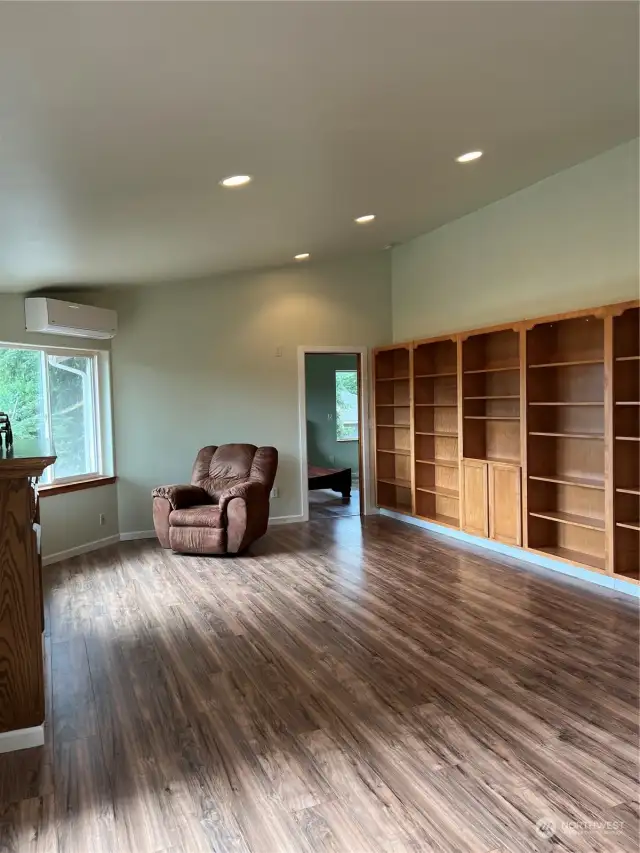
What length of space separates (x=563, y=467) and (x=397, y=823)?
144 inches

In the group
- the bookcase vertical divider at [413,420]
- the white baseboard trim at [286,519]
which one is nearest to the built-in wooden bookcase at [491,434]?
the bookcase vertical divider at [413,420]

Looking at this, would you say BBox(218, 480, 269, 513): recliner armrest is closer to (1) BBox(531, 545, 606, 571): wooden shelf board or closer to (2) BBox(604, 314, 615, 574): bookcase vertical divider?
(1) BBox(531, 545, 606, 571): wooden shelf board

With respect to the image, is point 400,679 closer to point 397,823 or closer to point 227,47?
point 397,823

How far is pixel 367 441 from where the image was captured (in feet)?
24.6

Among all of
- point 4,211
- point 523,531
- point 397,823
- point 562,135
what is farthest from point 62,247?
point 523,531

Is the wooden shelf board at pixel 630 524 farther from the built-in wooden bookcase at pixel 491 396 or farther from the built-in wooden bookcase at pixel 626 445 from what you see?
the built-in wooden bookcase at pixel 491 396

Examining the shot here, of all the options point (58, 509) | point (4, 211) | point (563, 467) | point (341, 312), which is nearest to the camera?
point (4, 211)

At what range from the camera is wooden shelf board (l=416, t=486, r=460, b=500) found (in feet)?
20.3

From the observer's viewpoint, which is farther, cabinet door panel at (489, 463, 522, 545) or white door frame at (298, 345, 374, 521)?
white door frame at (298, 345, 374, 521)

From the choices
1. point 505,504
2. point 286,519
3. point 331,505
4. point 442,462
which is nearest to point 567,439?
point 505,504

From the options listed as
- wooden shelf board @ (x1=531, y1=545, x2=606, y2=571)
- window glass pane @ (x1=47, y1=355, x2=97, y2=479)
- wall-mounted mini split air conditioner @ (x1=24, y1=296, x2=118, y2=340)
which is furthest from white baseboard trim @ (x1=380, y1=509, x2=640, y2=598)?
wall-mounted mini split air conditioner @ (x1=24, y1=296, x2=118, y2=340)

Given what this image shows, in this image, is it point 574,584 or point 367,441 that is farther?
point 367,441

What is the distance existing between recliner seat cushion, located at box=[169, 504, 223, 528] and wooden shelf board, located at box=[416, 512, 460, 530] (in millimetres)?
2293

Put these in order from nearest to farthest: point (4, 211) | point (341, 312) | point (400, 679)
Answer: point (400, 679) → point (4, 211) → point (341, 312)
